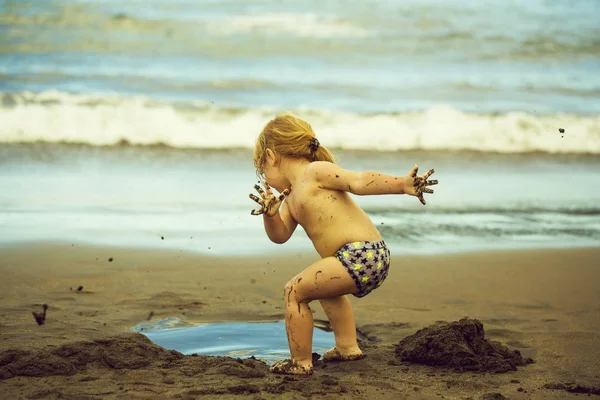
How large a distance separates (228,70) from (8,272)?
1257 centimetres

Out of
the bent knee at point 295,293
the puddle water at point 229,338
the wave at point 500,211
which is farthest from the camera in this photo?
the wave at point 500,211

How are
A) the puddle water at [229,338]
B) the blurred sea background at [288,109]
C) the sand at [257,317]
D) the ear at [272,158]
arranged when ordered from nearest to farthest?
the sand at [257,317], the ear at [272,158], the puddle water at [229,338], the blurred sea background at [288,109]

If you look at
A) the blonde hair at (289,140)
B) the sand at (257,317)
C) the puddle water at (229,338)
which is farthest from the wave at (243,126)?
the blonde hair at (289,140)

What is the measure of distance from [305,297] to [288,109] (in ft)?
37.1

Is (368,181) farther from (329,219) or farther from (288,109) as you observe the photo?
(288,109)

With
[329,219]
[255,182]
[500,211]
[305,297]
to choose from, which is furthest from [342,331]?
[255,182]

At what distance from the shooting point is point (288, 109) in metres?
15.2

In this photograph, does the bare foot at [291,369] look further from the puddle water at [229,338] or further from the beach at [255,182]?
the puddle water at [229,338]

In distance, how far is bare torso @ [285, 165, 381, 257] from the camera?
421 cm

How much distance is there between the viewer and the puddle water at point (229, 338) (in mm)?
4582

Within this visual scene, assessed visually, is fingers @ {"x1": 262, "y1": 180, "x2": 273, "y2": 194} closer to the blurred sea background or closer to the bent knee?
the bent knee

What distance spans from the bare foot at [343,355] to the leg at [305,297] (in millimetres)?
312

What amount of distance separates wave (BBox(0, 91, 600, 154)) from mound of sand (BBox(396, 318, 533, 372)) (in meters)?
9.51

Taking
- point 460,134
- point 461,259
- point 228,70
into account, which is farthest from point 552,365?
point 228,70
